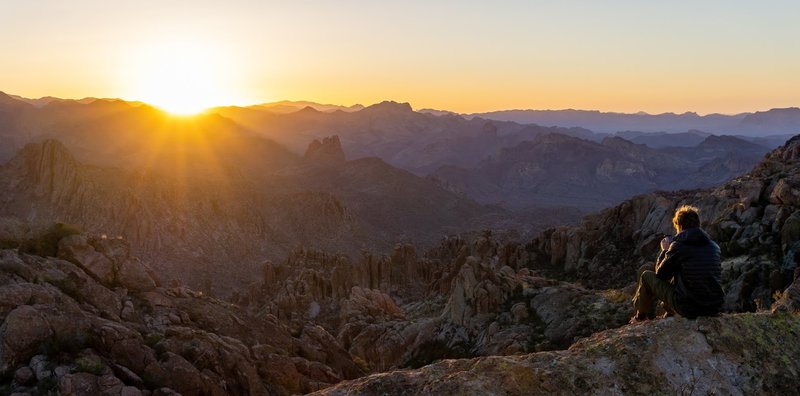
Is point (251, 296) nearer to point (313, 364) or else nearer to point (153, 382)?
point (313, 364)

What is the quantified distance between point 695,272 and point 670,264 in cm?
48

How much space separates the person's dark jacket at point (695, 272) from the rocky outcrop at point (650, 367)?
0.35 m

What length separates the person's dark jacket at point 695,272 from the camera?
10.3 m

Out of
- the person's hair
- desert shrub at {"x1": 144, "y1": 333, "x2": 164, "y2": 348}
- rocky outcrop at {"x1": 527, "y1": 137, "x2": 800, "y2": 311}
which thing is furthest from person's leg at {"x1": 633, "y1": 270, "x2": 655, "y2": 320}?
desert shrub at {"x1": 144, "y1": 333, "x2": 164, "y2": 348}

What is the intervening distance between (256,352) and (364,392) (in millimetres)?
10032

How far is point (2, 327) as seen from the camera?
43.3 feet

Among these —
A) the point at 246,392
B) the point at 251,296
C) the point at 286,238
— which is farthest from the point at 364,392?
the point at 286,238

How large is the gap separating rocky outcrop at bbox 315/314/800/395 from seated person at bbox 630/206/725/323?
36cm

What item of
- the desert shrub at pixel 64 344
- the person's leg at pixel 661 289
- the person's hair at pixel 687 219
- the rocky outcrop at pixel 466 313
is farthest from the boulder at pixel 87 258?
the person's hair at pixel 687 219

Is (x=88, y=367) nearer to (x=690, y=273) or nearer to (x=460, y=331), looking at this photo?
(x=690, y=273)

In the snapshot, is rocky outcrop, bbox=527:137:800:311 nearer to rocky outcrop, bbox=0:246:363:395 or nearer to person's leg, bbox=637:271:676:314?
person's leg, bbox=637:271:676:314

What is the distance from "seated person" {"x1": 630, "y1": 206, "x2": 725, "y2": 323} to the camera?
33.8 feet

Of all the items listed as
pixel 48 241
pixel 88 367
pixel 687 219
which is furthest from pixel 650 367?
pixel 48 241

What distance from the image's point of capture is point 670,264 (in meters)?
10.6
